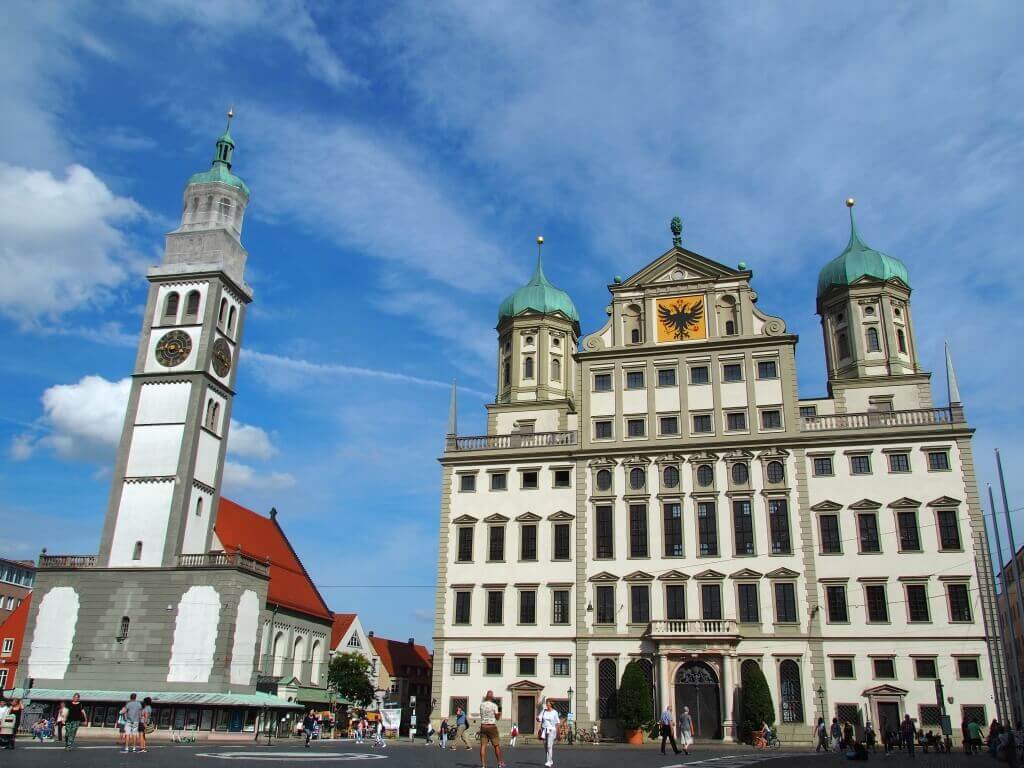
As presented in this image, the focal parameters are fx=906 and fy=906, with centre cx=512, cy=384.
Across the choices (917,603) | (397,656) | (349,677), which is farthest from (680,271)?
(397,656)

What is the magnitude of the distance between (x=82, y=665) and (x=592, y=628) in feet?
86.3

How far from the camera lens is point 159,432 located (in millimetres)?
50969

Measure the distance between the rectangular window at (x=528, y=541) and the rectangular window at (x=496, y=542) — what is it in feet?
3.29

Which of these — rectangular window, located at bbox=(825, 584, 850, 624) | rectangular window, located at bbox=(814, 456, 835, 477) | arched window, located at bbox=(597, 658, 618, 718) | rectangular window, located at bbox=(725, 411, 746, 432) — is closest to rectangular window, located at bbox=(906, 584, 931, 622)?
rectangular window, located at bbox=(825, 584, 850, 624)

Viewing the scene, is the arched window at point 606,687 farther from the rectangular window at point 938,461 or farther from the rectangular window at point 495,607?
the rectangular window at point 938,461

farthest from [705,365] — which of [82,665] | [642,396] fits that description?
[82,665]

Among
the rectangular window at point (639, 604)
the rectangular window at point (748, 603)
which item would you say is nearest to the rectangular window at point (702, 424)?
the rectangular window at point (748, 603)

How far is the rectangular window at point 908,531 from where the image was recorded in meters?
44.4

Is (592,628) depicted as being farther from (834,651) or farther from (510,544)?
(834,651)

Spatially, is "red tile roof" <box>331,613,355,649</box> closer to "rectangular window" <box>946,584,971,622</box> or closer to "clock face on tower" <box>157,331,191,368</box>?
"clock face on tower" <box>157,331,191,368</box>

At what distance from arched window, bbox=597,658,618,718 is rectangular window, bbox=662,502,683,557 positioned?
252 inches

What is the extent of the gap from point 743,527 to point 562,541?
9.53 m

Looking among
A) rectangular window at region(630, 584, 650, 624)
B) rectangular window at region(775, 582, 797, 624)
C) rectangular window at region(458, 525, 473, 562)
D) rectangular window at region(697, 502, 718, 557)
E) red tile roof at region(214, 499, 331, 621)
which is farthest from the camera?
red tile roof at region(214, 499, 331, 621)

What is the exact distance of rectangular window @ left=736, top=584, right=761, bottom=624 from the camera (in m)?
45.2
